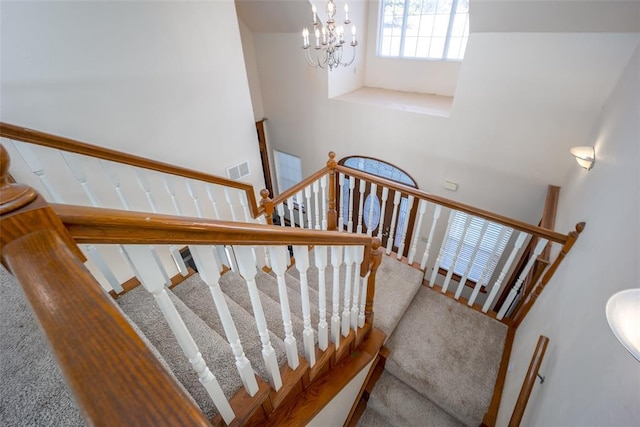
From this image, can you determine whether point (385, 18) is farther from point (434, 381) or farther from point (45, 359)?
point (45, 359)

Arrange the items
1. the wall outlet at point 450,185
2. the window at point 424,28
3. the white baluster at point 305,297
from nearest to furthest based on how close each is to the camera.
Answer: the white baluster at point 305,297 → the window at point 424,28 → the wall outlet at point 450,185

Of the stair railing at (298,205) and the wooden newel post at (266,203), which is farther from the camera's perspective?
the wooden newel post at (266,203)

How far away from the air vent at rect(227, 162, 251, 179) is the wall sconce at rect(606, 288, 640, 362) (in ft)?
10.8

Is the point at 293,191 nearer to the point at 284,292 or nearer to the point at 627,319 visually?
the point at 284,292

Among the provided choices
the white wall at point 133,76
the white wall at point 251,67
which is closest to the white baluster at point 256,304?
the white wall at point 133,76

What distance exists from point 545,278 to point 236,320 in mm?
1929

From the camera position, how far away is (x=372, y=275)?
162 cm

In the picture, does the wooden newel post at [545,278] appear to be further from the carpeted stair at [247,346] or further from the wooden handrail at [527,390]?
the wooden handrail at [527,390]

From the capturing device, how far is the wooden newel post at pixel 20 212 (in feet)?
1.34

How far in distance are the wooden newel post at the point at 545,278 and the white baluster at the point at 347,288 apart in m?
1.32

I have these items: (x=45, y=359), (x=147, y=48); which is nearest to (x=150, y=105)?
(x=147, y=48)

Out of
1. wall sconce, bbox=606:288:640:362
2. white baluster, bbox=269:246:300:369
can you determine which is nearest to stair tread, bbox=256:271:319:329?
white baluster, bbox=269:246:300:369

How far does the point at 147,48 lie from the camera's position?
2.35 m

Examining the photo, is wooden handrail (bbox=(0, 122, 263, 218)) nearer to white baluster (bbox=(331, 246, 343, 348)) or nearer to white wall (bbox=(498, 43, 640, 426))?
white baluster (bbox=(331, 246, 343, 348))
